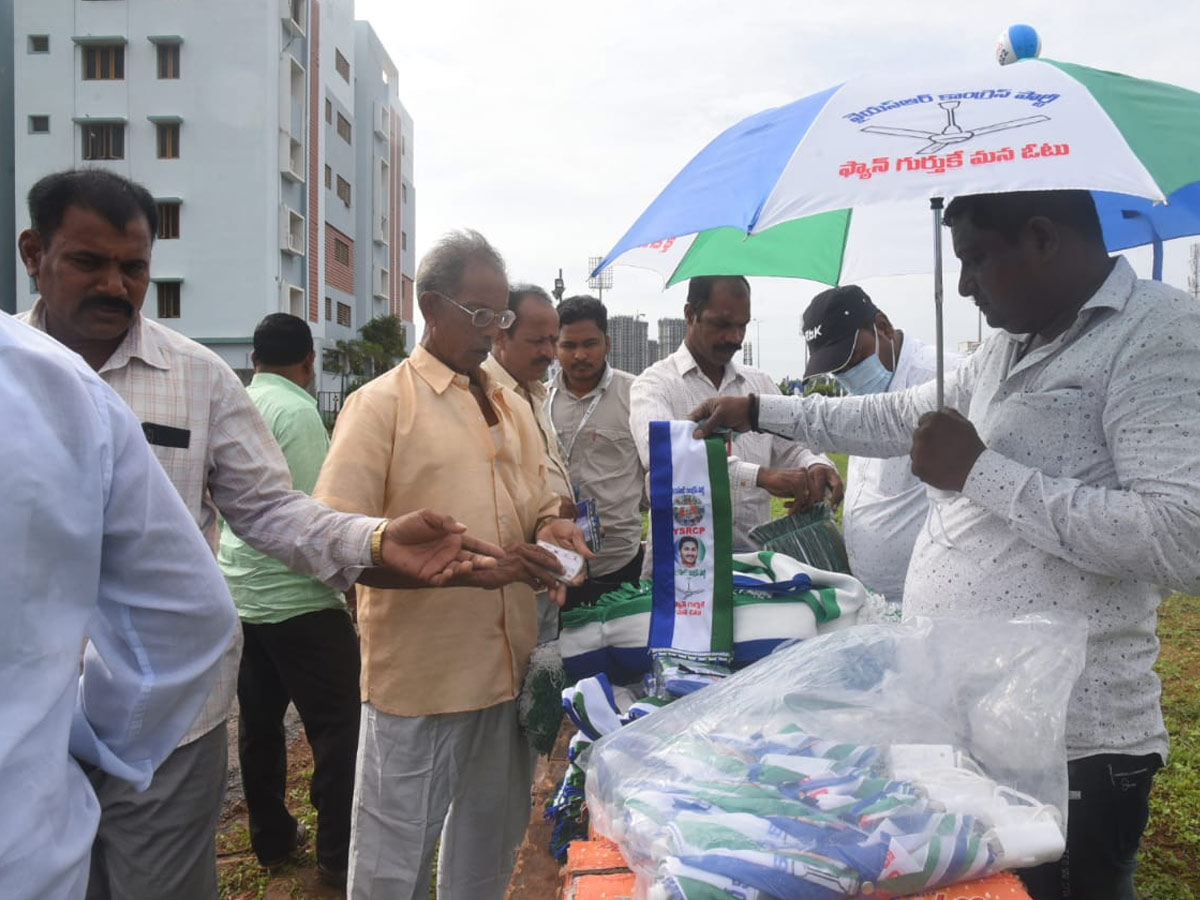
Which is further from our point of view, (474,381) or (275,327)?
(275,327)

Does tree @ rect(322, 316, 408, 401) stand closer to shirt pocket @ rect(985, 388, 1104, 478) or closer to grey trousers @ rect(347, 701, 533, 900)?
grey trousers @ rect(347, 701, 533, 900)

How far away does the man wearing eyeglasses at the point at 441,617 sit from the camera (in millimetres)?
2369

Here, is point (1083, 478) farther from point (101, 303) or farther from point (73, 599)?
point (101, 303)

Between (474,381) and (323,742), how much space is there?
71.8 inches

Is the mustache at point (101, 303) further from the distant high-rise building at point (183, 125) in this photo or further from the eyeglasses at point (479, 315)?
the distant high-rise building at point (183, 125)

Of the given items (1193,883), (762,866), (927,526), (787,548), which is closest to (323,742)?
(787,548)

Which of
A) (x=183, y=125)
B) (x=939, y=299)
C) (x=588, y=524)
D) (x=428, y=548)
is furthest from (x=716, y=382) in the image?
(x=183, y=125)

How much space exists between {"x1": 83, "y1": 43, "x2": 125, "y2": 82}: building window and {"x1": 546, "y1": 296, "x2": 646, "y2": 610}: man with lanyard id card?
3232cm

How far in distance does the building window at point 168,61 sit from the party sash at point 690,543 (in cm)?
3358

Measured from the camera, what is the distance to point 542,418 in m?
3.74

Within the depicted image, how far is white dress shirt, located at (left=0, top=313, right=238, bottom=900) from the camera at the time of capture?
3.29 ft

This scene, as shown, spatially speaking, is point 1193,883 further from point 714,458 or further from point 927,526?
point 714,458

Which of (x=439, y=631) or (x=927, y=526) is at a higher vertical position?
(x=927, y=526)

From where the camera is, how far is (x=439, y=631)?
2410 millimetres
